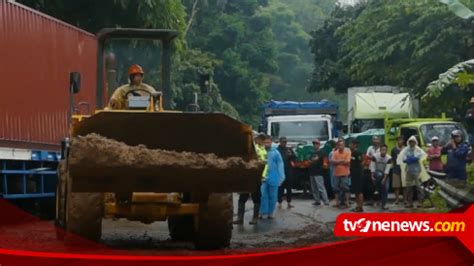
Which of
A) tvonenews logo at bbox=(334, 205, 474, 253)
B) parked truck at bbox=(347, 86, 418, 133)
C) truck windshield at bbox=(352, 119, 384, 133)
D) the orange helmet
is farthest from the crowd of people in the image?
truck windshield at bbox=(352, 119, 384, 133)

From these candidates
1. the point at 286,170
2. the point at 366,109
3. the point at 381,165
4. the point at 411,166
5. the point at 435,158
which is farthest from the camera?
the point at 366,109

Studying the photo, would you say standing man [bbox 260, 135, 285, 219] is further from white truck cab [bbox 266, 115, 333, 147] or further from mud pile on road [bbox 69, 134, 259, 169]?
white truck cab [bbox 266, 115, 333, 147]

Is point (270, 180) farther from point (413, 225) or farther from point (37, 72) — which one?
point (413, 225)

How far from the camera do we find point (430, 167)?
6664 mm

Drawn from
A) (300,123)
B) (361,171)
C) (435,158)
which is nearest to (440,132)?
(435,158)

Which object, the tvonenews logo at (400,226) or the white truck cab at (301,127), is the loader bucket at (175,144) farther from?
the white truck cab at (301,127)

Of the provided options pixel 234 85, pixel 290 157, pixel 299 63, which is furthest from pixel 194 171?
pixel 290 157

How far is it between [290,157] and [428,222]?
9240 millimetres

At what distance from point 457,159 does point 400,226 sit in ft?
5.21

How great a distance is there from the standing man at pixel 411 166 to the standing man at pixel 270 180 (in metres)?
3.23

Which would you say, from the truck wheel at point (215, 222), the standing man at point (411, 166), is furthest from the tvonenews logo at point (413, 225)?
the truck wheel at point (215, 222)

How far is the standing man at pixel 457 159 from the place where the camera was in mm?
5781

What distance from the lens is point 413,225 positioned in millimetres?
4602

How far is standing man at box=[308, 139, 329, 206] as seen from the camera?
1211 cm
